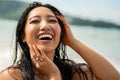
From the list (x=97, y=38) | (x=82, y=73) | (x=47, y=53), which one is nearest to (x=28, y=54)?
(x=47, y=53)

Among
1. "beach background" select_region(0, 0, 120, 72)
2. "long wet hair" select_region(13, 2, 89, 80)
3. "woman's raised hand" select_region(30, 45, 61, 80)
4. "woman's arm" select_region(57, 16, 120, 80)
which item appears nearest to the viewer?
"woman's raised hand" select_region(30, 45, 61, 80)

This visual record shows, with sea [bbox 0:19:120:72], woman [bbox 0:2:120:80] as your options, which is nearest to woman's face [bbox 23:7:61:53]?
woman [bbox 0:2:120:80]

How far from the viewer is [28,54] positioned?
4.88 ft

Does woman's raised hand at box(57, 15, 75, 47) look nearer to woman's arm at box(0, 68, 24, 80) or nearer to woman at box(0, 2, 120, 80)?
woman at box(0, 2, 120, 80)

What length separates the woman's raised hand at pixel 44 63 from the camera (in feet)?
4.32

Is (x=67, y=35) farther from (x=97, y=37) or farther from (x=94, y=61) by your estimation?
(x=97, y=37)

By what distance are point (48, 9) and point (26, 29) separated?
0.12m

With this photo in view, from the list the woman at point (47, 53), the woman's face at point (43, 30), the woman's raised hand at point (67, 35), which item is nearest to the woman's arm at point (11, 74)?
the woman at point (47, 53)

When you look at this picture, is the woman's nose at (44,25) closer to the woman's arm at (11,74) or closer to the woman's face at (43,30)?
the woman's face at (43,30)

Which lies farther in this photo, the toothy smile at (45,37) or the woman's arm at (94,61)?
the woman's arm at (94,61)

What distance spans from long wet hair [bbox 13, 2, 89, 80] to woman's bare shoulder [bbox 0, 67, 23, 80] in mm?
23

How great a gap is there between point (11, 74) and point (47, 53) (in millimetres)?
163

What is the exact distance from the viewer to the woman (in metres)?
1.38

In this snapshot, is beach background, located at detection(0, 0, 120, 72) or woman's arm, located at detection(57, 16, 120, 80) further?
beach background, located at detection(0, 0, 120, 72)
